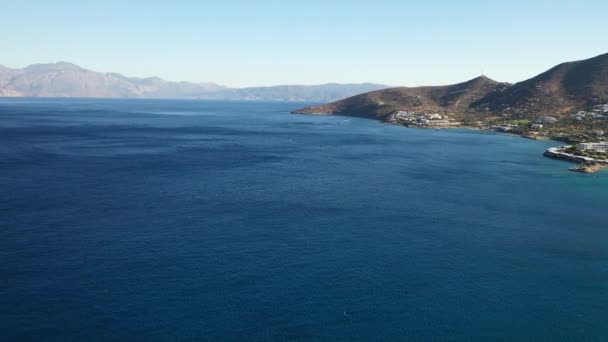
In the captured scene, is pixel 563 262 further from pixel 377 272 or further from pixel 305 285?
pixel 305 285

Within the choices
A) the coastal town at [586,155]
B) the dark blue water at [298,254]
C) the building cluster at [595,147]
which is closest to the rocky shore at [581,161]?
the coastal town at [586,155]

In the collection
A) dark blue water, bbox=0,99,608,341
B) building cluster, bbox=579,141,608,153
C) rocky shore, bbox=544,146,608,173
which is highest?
building cluster, bbox=579,141,608,153

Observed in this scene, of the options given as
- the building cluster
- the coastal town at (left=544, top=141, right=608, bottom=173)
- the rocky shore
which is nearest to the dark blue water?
the rocky shore

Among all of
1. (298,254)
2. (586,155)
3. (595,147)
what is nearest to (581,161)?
(586,155)

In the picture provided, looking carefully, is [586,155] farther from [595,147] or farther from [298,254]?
[298,254]

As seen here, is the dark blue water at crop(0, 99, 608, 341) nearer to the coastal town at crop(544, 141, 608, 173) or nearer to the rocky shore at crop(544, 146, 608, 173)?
the rocky shore at crop(544, 146, 608, 173)

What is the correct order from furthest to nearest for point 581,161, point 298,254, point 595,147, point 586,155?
point 595,147 → point 586,155 → point 581,161 → point 298,254

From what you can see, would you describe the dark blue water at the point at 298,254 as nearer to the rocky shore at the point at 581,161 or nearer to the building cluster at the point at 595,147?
the rocky shore at the point at 581,161

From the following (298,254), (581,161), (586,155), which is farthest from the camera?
(586,155)

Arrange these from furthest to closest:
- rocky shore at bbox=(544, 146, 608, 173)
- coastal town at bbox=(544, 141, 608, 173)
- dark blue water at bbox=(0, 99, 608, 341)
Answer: coastal town at bbox=(544, 141, 608, 173) → rocky shore at bbox=(544, 146, 608, 173) → dark blue water at bbox=(0, 99, 608, 341)
